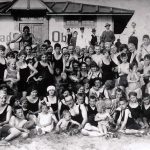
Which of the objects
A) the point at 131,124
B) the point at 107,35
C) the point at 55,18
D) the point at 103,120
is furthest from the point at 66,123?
the point at 55,18

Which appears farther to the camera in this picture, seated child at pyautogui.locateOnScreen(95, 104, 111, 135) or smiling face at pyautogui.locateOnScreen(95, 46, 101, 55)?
smiling face at pyautogui.locateOnScreen(95, 46, 101, 55)

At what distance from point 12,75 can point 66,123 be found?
2.88ft

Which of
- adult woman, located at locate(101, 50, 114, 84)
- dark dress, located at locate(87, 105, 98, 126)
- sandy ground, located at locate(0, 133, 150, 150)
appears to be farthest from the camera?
adult woman, located at locate(101, 50, 114, 84)

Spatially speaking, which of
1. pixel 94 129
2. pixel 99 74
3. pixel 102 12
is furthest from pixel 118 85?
pixel 102 12

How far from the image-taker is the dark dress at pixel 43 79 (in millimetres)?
5070

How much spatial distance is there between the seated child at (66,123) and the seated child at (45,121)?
0.27ft

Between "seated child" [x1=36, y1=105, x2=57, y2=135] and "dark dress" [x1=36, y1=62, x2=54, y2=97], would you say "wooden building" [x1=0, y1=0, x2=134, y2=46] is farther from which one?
"seated child" [x1=36, y1=105, x2=57, y2=135]

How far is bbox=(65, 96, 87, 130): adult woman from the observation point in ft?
16.5

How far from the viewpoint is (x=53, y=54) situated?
5203 millimetres

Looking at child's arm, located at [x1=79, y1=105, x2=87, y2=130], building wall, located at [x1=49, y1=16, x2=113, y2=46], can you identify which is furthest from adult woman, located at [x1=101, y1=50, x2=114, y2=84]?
child's arm, located at [x1=79, y1=105, x2=87, y2=130]

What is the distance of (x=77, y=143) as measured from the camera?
16.2ft

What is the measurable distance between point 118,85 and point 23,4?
1533 mm

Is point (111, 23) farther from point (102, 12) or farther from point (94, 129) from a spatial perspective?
point (94, 129)

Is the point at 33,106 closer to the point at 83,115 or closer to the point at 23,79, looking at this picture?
the point at 23,79
